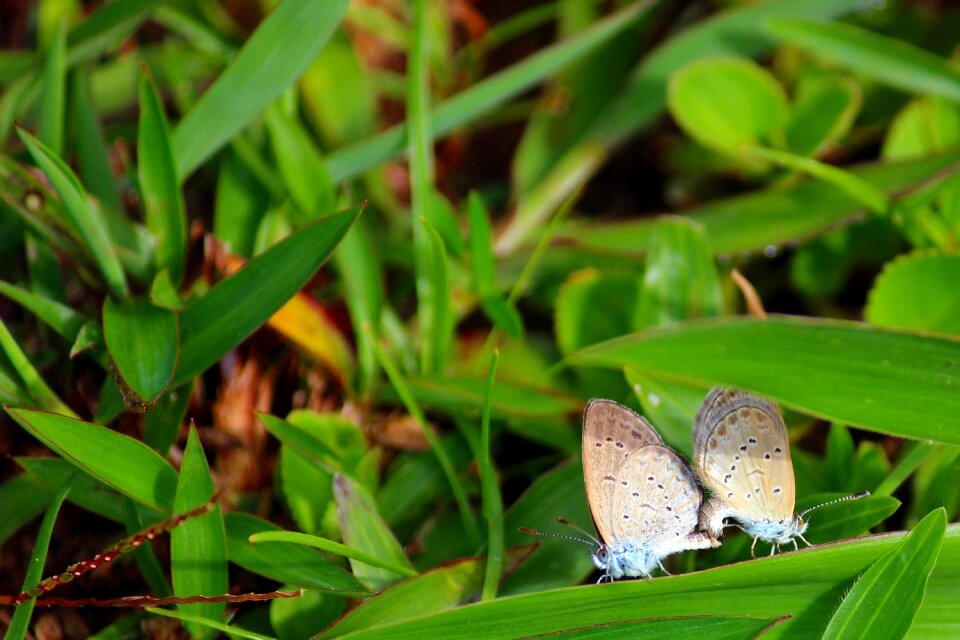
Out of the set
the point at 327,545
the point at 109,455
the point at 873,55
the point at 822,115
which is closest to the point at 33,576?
the point at 109,455

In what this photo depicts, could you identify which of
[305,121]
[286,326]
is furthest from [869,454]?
[305,121]

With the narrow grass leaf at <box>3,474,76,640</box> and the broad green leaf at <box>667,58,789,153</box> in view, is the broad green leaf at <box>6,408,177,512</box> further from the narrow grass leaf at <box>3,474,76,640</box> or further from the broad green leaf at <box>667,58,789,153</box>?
the broad green leaf at <box>667,58,789,153</box>

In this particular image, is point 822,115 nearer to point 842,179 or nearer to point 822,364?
point 842,179

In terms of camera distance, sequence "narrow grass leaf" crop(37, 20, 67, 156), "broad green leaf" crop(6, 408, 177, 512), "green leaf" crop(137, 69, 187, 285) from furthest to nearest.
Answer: "narrow grass leaf" crop(37, 20, 67, 156), "green leaf" crop(137, 69, 187, 285), "broad green leaf" crop(6, 408, 177, 512)

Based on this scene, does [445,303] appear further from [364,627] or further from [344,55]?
[344,55]

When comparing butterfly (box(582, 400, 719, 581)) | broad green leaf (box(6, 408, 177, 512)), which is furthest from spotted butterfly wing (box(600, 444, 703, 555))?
broad green leaf (box(6, 408, 177, 512))

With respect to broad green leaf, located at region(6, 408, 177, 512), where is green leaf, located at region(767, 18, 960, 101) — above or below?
above

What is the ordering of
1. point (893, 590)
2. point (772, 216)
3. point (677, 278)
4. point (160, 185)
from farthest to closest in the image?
point (772, 216) < point (677, 278) < point (160, 185) < point (893, 590)
